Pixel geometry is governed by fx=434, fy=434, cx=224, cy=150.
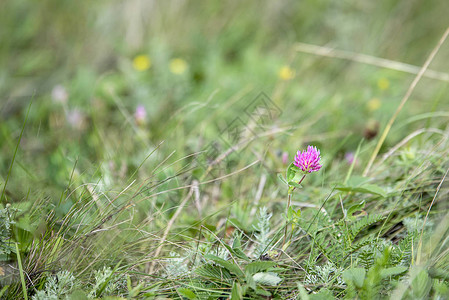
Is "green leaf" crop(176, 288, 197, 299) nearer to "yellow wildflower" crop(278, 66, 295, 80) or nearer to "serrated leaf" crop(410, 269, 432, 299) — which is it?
"serrated leaf" crop(410, 269, 432, 299)

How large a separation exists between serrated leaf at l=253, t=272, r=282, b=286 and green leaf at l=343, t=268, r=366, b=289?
6.1 inches

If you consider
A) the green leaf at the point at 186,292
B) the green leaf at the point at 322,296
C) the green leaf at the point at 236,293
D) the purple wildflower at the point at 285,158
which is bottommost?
the green leaf at the point at 186,292

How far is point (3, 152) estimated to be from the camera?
6.57ft

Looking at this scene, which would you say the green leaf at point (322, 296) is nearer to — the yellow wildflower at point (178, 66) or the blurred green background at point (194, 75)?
the blurred green background at point (194, 75)

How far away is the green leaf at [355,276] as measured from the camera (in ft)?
3.23

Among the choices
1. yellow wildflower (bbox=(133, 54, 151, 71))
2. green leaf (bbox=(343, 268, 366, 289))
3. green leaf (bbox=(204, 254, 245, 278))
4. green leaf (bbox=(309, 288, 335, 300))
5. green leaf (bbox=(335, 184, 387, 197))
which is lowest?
green leaf (bbox=(204, 254, 245, 278))

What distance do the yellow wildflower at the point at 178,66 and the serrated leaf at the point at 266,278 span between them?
1814 millimetres

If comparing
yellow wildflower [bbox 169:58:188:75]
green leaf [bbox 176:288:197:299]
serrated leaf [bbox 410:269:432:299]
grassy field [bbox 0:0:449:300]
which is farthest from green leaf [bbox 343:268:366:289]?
yellow wildflower [bbox 169:58:188:75]

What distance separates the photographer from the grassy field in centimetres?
112

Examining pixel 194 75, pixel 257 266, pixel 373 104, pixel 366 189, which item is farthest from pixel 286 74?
pixel 257 266

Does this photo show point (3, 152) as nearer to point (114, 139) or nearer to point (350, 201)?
point (114, 139)

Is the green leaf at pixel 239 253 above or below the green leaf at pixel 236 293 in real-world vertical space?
above

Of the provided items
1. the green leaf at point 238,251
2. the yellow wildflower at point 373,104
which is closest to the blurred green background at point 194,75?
the yellow wildflower at point 373,104

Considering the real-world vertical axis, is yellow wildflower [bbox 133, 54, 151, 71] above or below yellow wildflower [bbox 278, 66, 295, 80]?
below
